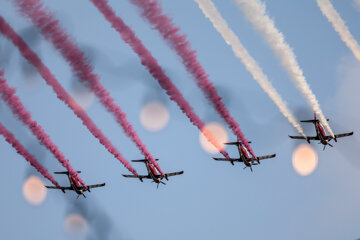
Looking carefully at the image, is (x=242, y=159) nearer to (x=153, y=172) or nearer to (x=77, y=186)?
(x=153, y=172)

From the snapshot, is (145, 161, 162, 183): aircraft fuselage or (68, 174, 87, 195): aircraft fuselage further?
(68, 174, 87, 195): aircraft fuselage

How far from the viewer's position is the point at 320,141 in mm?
53906

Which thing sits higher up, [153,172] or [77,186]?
[153,172]

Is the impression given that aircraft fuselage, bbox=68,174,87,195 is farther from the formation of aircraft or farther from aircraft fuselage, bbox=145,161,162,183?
aircraft fuselage, bbox=145,161,162,183

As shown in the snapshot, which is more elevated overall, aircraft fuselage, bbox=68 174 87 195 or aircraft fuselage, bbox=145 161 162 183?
aircraft fuselage, bbox=145 161 162 183

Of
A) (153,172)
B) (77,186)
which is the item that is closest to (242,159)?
(153,172)

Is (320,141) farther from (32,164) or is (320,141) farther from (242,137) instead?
(32,164)

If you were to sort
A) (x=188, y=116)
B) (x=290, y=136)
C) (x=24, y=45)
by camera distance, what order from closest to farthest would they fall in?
1. (x=24, y=45)
2. (x=188, y=116)
3. (x=290, y=136)

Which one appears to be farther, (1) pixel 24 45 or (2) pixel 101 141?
(2) pixel 101 141

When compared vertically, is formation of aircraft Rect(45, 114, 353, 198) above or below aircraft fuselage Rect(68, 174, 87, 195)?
above

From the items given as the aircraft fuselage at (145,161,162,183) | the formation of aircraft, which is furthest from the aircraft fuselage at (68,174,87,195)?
the aircraft fuselage at (145,161,162,183)

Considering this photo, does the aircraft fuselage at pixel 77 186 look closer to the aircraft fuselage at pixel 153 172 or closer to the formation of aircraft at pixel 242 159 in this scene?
the formation of aircraft at pixel 242 159

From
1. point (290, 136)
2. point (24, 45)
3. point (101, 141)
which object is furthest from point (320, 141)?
point (24, 45)

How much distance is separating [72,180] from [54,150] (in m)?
12.6
